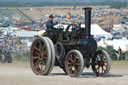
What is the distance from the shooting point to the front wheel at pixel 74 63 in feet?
35.4

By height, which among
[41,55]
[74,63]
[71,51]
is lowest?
[74,63]

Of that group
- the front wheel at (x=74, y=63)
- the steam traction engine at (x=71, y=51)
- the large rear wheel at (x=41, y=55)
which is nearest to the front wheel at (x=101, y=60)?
the steam traction engine at (x=71, y=51)

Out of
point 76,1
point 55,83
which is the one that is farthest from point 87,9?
point 76,1

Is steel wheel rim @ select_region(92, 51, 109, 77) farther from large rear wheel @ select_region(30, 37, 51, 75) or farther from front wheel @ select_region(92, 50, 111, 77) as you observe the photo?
large rear wheel @ select_region(30, 37, 51, 75)

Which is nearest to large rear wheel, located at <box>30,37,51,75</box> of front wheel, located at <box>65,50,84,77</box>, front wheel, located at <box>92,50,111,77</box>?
front wheel, located at <box>65,50,84,77</box>

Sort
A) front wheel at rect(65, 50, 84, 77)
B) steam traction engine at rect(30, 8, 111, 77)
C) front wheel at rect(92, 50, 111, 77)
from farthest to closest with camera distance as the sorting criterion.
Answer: front wheel at rect(92, 50, 111, 77), steam traction engine at rect(30, 8, 111, 77), front wheel at rect(65, 50, 84, 77)

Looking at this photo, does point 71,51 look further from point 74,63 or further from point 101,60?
point 101,60

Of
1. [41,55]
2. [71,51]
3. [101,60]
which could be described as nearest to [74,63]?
[71,51]

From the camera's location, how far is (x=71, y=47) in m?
11.6

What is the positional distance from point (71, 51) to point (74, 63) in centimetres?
30

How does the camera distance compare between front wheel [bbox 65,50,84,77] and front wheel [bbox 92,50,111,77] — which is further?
front wheel [bbox 92,50,111,77]

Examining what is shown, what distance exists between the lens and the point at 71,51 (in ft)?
36.4

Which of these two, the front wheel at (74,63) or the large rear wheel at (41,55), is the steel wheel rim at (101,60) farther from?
the large rear wheel at (41,55)

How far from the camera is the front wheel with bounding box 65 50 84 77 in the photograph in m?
10.8
